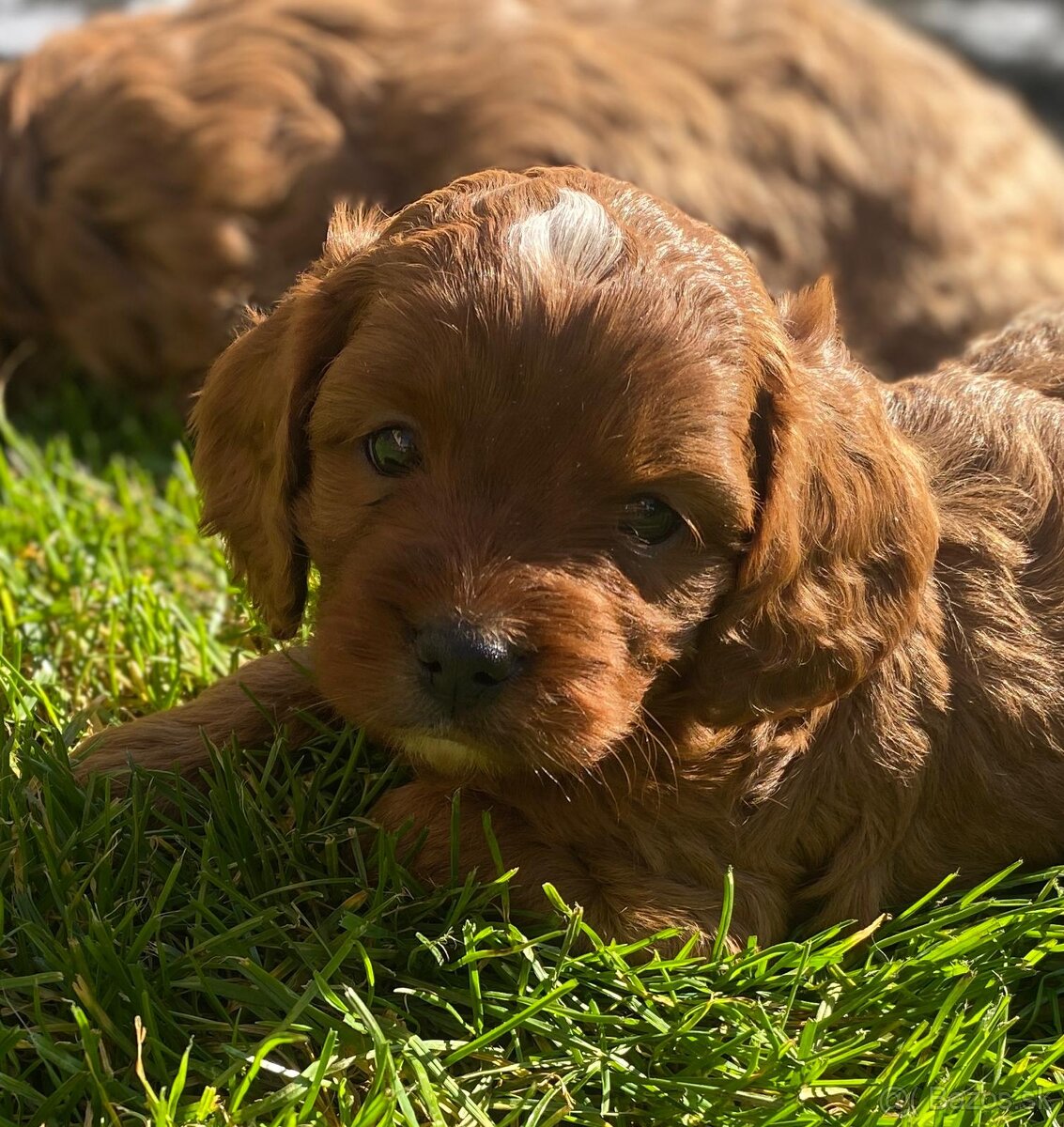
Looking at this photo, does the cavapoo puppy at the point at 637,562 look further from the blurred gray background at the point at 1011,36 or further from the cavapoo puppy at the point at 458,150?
the blurred gray background at the point at 1011,36

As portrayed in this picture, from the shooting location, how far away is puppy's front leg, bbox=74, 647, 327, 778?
9.98ft

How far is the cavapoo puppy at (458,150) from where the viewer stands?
551cm

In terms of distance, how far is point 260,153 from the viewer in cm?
551

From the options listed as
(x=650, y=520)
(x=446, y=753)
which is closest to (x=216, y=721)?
(x=446, y=753)

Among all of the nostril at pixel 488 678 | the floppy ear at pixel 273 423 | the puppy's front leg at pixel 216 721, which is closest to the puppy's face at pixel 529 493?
the nostril at pixel 488 678

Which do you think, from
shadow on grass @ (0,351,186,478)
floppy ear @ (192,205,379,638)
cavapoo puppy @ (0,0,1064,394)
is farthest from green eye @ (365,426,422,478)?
cavapoo puppy @ (0,0,1064,394)

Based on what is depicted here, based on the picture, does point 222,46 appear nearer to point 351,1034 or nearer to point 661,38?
point 661,38

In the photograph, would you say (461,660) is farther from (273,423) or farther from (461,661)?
(273,423)

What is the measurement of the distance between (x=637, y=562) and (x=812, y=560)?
335 mm

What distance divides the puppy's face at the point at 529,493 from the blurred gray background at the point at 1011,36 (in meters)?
7.42

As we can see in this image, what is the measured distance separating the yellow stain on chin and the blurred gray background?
304 inches

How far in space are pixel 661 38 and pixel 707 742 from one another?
395 centimetres

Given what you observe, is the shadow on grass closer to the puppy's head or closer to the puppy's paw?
the puppy's paw

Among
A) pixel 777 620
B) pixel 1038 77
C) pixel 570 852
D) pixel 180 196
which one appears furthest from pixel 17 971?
pixel 1038 77
